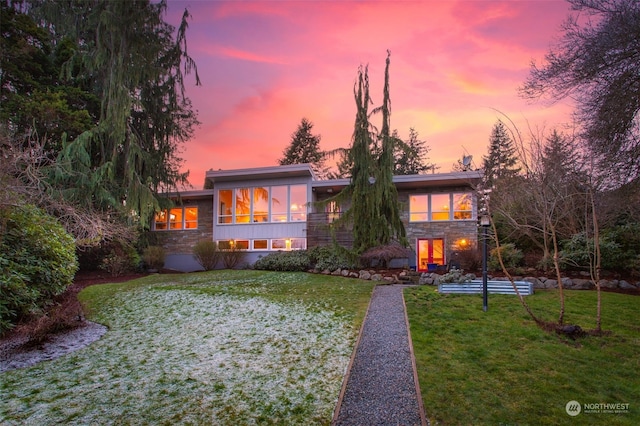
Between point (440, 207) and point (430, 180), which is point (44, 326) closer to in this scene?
point (430, 180)

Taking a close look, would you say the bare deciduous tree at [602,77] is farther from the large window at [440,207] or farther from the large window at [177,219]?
the large window at [177,219]

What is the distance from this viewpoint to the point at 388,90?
15.7 metres

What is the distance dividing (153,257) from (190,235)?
291cm

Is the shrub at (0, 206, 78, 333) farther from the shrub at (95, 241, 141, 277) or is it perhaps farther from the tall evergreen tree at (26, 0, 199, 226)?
the shrub at (95, 241, 141, 277)

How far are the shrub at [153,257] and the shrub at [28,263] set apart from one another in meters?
9.84

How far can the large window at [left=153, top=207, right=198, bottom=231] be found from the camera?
2112 cm

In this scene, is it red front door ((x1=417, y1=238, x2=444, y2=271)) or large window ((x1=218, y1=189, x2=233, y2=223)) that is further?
large window ((x1=218, y1=189, x2=233, y2=223))

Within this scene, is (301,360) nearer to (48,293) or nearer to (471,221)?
(48,293)

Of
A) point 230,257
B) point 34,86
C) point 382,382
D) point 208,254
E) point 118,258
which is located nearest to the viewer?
point 382,382

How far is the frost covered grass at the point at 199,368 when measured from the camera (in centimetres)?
388

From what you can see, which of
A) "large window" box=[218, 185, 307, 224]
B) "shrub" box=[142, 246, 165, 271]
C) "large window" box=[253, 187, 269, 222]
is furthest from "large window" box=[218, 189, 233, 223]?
"shrub" box=[142, 246, 165, 271]

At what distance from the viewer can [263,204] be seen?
19.4 metres

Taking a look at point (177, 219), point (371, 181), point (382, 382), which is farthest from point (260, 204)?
point (382, 382)

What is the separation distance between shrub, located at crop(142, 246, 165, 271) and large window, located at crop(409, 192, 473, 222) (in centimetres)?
1312
